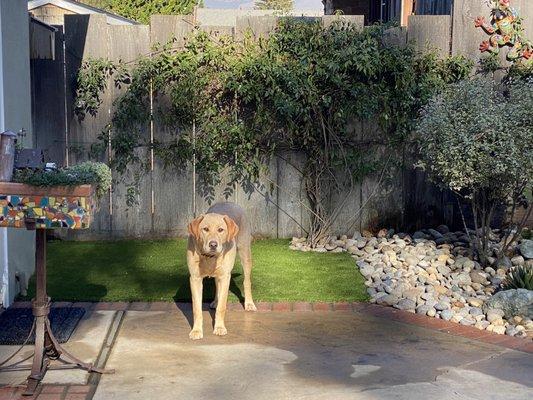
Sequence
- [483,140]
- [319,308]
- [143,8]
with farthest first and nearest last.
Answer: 1. [143,8]
2. [483,140]
3. [319,308]

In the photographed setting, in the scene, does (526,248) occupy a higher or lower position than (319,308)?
higher

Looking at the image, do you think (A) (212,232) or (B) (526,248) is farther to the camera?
(B) (526,248)

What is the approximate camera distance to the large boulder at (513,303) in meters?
6.69

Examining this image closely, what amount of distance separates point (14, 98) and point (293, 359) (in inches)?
141

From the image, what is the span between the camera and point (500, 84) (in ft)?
31.2

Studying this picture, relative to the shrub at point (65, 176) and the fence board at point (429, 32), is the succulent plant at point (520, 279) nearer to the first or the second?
the fence board at point (429, 32)

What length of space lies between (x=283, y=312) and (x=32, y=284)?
2.57 meters

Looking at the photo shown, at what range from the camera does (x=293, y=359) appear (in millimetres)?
5711

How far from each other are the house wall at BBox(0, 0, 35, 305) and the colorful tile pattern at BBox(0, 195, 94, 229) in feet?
7.25

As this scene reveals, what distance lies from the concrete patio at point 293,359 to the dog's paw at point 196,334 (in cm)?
5

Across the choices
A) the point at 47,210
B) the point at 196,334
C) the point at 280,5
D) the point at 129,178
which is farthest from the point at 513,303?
the point at 280,5

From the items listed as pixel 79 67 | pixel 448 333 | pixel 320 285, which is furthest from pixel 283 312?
pixel 79 67

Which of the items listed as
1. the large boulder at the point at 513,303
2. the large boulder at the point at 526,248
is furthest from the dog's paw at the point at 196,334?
the large boulder at the point at 526,248

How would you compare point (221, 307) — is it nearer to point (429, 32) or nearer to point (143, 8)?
point (429, 32)
